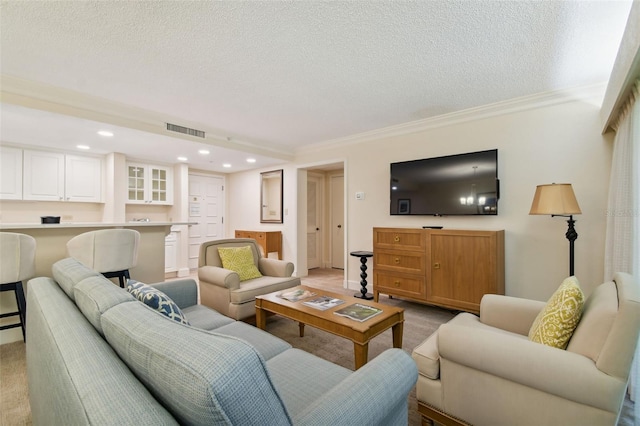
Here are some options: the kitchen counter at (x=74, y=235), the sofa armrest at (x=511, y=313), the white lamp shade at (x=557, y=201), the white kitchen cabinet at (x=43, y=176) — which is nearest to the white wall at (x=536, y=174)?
the white lamp shade at (x=557, y=201)

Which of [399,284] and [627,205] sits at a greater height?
[627,205]

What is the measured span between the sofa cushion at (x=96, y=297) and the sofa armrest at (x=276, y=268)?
222 centimetres

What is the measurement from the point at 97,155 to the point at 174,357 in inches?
218

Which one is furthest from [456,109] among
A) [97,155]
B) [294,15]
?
[97,155]

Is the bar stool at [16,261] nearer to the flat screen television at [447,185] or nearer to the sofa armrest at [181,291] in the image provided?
the sofa armrest at [181,291]

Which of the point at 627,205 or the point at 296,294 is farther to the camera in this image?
the point at 296,294

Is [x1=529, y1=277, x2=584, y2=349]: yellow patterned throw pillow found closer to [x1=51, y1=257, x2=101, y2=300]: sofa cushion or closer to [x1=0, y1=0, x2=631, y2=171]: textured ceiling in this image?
[x1=0, y1=0, x2=631, y2=171]: textured ceiling

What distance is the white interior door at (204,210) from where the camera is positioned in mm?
6070

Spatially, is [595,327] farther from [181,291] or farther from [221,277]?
[221,277]

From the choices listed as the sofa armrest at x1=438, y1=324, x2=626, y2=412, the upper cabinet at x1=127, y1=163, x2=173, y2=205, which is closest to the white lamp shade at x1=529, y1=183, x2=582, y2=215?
the sofa armrest at x1=438, y1=324, x2=626, y2=412

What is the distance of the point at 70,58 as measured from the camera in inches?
89.6

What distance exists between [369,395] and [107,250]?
271cm

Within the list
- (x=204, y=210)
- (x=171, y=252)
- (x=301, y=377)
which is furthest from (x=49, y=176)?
(x=301, y=377)

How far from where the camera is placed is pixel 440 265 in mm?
3223
